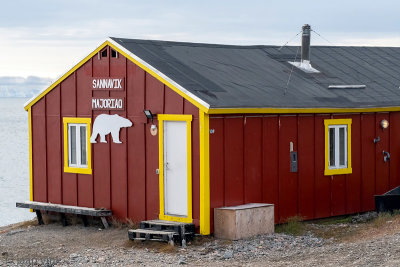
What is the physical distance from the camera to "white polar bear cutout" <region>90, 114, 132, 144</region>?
22155 mm

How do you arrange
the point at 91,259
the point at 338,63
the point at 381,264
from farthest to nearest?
the point at 338,63 → the point at 91,259 → the point at 381,264

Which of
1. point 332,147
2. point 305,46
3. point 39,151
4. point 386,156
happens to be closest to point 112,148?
point 39,151

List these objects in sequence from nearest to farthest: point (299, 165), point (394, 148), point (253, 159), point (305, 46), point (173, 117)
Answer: point (173, 117) < point (253, 159) < point (299, 165) < point (394, 148) < point (305, 46)

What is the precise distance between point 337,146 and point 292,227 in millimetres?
2790

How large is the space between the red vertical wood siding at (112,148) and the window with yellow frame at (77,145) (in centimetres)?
14

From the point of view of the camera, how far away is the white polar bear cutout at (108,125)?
22.2 metres

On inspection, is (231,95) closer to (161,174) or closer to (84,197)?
(161,174)

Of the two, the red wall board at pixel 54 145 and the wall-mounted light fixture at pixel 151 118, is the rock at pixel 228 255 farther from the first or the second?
the red wall board at pixel 54 145

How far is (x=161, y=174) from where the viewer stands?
21156 millimetres

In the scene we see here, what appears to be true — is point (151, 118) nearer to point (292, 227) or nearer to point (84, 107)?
point (84, 107)

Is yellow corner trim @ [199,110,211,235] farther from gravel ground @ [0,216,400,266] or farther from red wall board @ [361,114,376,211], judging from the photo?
red wall board @ [361,114,376,211]

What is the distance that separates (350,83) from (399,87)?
1.54 meters

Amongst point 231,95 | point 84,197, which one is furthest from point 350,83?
point 84,197

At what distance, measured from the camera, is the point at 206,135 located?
2017 centimetres
